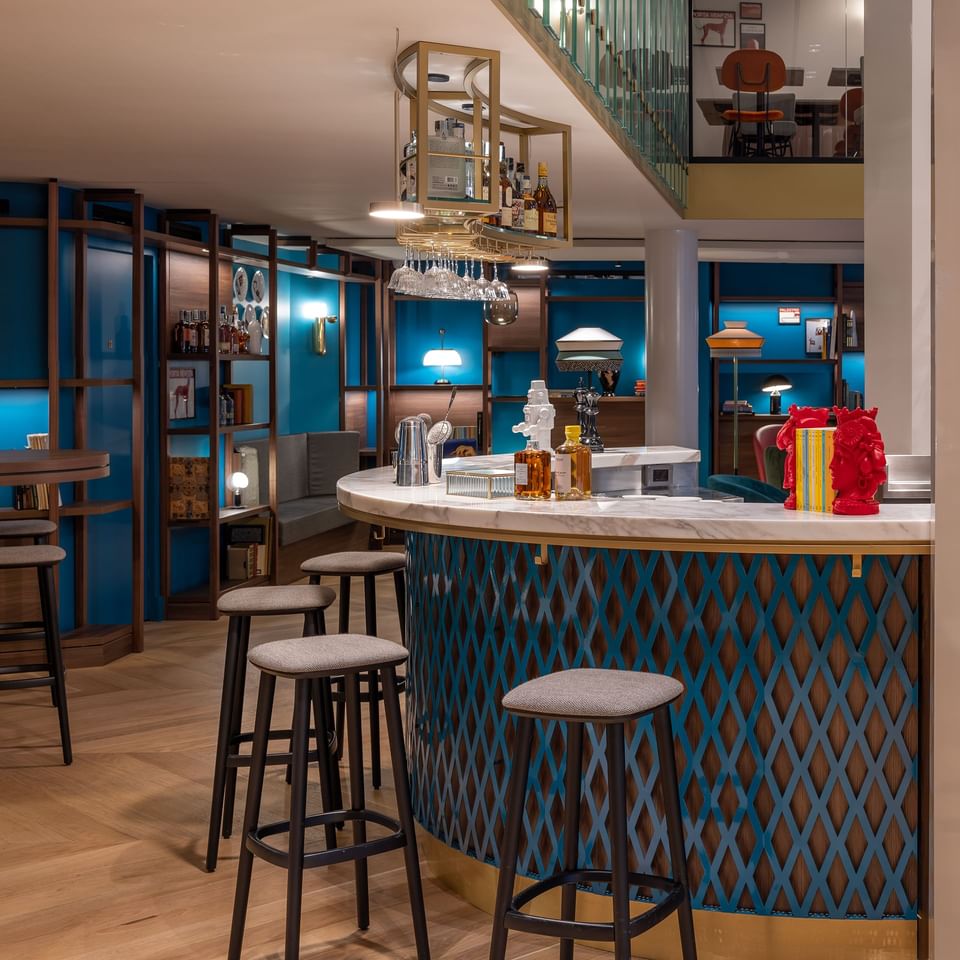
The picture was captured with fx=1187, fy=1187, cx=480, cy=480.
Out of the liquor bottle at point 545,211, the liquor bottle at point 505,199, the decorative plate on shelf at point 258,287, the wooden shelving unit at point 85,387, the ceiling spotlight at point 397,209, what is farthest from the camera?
the decorative plate on shelf at point 258,287

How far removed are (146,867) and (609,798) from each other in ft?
6.09

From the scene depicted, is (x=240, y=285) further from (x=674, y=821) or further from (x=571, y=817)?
(x=674, y=821)

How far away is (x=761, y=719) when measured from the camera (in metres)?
3.09

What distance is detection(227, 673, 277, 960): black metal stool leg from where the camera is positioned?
3.01 metres

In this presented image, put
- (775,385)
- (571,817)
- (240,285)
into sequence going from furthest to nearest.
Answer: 1. (775,385)
2. (240,285)
3. (571,817)

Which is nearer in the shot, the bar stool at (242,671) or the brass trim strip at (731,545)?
the brass trim strip at (731,545)

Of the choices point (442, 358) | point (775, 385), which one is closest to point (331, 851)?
point (442, 358)

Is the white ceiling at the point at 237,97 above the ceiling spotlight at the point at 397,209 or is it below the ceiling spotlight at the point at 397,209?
above

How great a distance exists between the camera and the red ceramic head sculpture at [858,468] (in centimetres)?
305

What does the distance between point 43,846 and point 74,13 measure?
2691 millimetres

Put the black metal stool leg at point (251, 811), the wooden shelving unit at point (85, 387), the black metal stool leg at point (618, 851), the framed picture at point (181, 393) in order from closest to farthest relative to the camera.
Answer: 1. the black metal stool leg at point (618, 851)
2. the black metal stool leg at point (251, 811)
3. the wooden shelving unit at point (85, 387)
4. the framed picture at point (181, 393)

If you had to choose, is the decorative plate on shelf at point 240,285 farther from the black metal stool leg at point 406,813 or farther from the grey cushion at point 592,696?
the grey cushion at point 592,696

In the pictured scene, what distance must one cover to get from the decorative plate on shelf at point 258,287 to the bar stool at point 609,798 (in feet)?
22.5

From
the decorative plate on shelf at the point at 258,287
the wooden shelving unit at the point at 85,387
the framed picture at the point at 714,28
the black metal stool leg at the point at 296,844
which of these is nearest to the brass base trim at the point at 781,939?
the black metal stool leg at the point at 296,844
